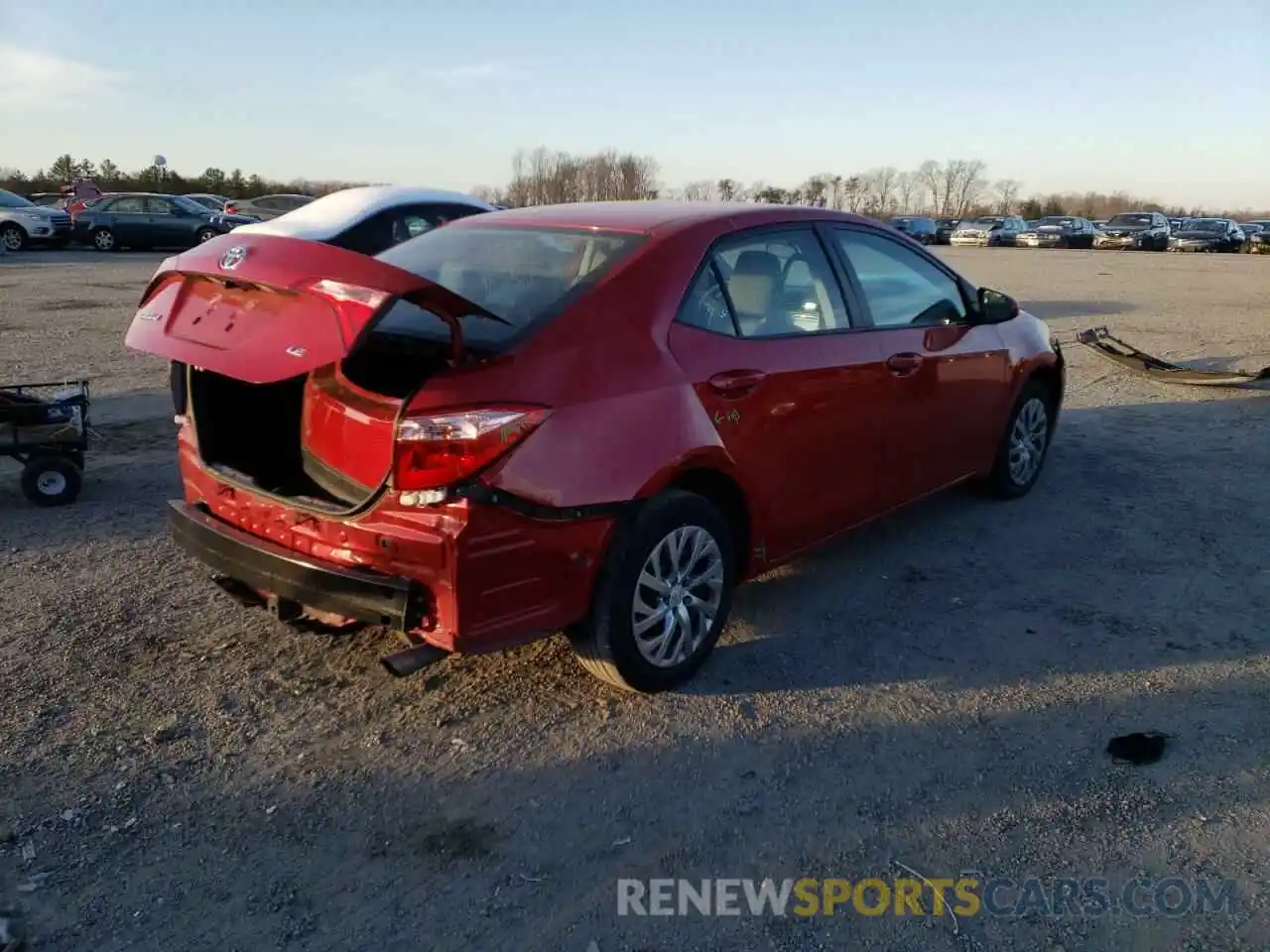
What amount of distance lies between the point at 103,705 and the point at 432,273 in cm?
195

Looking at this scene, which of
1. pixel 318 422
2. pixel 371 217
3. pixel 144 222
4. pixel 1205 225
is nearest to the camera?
pixel 318 422

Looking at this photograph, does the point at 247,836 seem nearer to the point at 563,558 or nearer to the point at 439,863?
the point at 439,863

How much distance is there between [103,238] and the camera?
27125 mm

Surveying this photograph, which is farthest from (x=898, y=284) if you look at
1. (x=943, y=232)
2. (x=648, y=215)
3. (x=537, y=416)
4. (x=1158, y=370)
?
(x=943, y=232)

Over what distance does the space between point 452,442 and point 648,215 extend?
1.54m

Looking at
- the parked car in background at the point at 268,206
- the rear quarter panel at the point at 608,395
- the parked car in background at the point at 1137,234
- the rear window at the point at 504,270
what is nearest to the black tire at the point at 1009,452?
the rear quarter panel at the point at 608,395

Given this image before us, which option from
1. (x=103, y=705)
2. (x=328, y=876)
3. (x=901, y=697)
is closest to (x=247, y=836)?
(x=328, y=876)

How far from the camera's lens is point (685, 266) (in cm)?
375

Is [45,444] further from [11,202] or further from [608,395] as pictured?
[11,202]

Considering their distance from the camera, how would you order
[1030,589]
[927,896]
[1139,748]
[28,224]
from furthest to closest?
1. [28,224]
2. [1030,589]
3. [1139,748]
4. [927,896]

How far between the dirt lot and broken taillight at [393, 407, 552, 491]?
0.96m

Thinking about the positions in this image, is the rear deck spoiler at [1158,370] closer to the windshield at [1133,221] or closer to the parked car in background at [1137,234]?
the parked car in background at [1137,234]

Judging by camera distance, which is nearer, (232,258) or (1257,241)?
(232,258)

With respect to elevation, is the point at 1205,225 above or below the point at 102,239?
above
